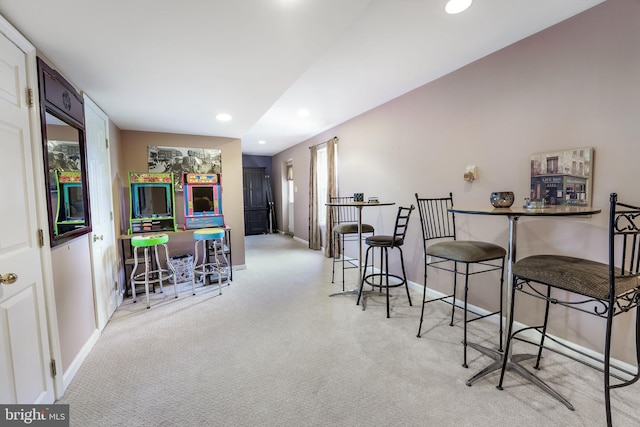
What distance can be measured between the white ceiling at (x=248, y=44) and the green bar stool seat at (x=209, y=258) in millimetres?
1428

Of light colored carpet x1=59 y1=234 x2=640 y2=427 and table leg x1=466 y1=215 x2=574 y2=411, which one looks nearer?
light colored carpet x1=59 y1=234 x2=640 y2=427

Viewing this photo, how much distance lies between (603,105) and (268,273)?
161 inches

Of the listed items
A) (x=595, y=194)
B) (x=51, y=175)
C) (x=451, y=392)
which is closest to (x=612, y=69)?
(x=595, y=194)

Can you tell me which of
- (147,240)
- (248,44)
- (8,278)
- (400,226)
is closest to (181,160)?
(147,240)

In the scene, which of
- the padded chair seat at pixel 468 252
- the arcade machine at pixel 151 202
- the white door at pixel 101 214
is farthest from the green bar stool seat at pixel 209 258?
the padded chair seat at pixel 468 252

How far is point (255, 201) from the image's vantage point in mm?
8102

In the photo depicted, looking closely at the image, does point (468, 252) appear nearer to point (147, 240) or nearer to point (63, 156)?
point (63, 156)

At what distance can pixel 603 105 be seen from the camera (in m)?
1.89

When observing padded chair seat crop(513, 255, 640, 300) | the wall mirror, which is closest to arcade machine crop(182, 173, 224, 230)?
the wall mirror

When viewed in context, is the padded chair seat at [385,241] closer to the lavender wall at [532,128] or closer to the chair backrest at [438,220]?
the chair backrest at [438,220]

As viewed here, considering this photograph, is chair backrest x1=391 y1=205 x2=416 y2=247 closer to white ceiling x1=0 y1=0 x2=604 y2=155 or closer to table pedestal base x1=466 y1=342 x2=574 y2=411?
table pedestal base x1=466 y1=342 x2=574 y2=411

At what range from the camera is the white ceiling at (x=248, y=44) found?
57.0 inches

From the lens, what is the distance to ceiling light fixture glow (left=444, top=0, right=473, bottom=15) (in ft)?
5.84

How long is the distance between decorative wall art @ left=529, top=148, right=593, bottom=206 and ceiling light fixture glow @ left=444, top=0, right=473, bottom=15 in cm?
128
